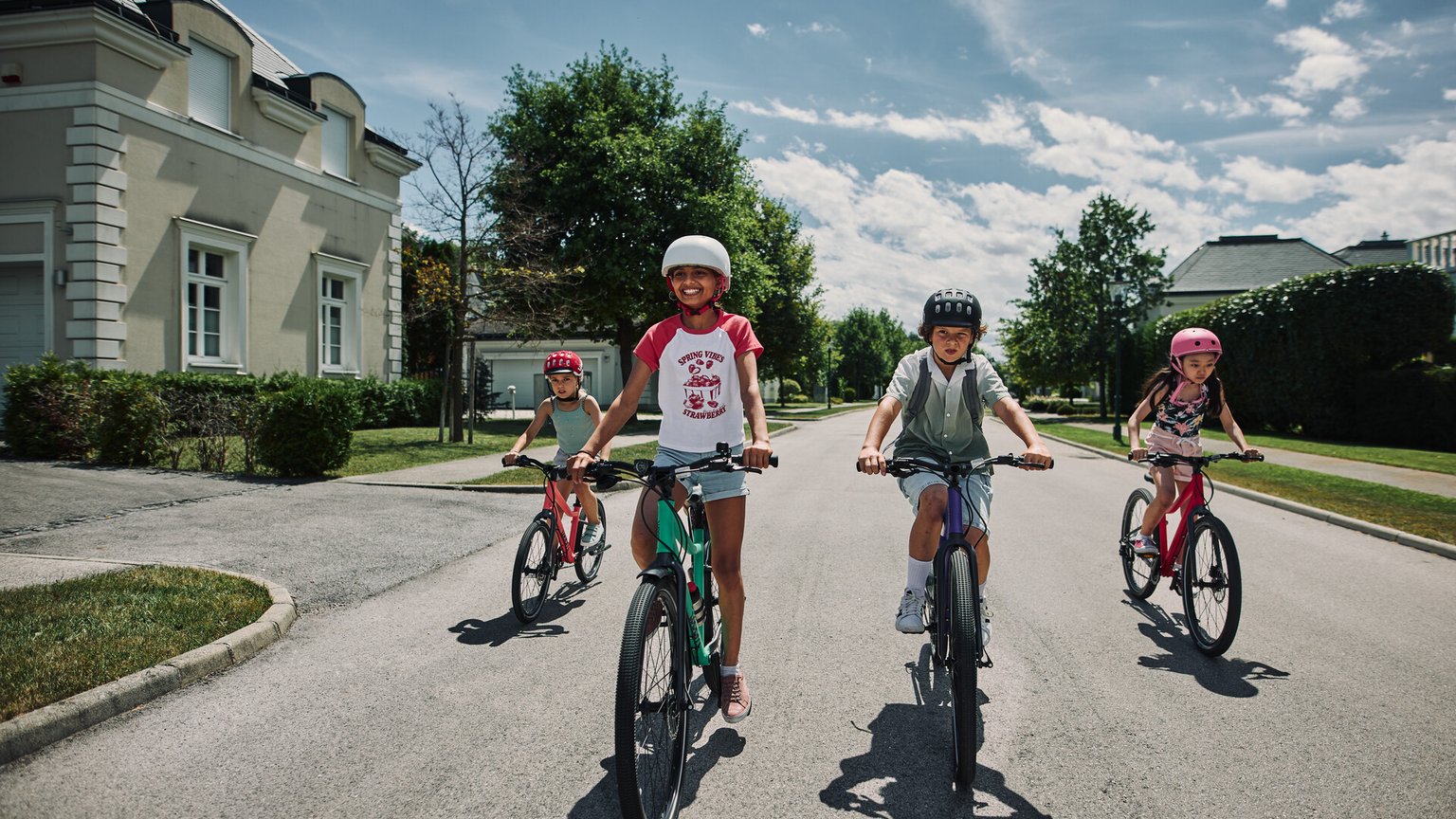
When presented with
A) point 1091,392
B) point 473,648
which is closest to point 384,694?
point 473,648

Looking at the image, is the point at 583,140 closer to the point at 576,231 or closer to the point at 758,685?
the point at 576,231

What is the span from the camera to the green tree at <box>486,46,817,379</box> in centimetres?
2409

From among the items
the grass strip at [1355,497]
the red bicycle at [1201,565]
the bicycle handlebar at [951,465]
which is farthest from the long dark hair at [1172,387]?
the grass strip at [1355,497]

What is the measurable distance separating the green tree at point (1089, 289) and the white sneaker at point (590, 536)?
3756 cm

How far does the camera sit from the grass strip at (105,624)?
378 cm

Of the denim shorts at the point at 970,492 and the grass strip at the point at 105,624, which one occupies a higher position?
the denim shorts at the point at 970,492

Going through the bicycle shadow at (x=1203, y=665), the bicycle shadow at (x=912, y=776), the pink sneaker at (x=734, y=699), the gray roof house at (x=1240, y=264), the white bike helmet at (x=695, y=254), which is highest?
the gray roof house at (x=1240, y=264)

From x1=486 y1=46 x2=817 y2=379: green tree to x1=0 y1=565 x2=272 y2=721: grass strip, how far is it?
1686cm

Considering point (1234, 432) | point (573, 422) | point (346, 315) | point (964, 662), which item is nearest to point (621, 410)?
point (964, 662)

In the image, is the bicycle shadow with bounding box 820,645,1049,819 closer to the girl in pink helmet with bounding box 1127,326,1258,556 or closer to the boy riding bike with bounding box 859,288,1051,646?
the boy riding bike with bounding box 859,288,1051,646

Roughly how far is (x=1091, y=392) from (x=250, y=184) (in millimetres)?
80079

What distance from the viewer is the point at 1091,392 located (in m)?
83.0

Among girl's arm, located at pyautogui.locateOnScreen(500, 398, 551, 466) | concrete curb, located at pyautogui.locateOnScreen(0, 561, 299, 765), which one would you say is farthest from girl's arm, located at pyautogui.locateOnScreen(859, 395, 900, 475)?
concrete curb, located at pyautogui.locateOnScreen(0, 561, 299, 765)

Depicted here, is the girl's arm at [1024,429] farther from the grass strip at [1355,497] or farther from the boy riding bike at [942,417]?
the grass strip at [1355,497]
